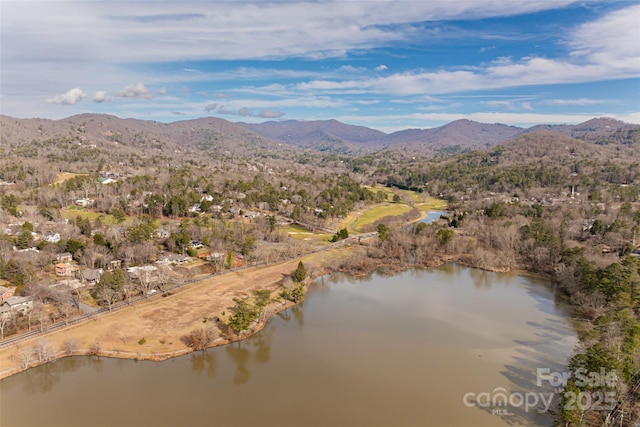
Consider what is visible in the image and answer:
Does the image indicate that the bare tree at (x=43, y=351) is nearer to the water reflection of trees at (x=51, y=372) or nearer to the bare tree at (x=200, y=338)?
the water reflection of trees at (x=51, y=372)

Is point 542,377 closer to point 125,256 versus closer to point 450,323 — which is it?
point 450,323

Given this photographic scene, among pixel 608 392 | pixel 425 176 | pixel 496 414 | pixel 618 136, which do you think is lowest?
pixel 496 414

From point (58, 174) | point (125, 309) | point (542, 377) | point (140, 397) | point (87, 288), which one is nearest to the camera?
point (140, 397)

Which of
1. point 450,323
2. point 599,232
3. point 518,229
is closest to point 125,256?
point 450,323

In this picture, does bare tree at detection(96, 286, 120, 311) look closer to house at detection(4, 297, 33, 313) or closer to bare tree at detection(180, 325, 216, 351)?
house at detection(4, 297, 33, 313)

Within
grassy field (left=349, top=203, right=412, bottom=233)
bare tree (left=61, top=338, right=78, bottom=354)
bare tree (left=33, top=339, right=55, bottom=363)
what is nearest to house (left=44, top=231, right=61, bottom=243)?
bare tree (left=61, top=338, right=78, bottom=354)

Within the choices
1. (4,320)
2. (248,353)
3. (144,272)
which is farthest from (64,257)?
(248,353)

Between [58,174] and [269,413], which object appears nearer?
[269,413]
